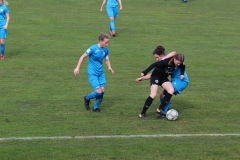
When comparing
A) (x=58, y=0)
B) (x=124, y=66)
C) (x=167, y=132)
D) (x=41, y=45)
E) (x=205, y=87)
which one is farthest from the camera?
(x=58, y=0)

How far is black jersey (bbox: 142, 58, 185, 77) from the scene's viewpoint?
1252 centimetres

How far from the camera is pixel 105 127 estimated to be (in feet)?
40.1

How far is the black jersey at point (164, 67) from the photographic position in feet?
41.1

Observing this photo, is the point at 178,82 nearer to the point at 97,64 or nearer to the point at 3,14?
the point at 97,64

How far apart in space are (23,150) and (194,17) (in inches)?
822

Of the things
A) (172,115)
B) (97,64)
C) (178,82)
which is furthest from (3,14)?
(172,115)

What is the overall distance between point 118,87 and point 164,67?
3918 mm

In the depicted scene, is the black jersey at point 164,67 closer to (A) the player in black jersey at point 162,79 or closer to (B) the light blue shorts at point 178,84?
(A) the player in black jersey at point 162,79

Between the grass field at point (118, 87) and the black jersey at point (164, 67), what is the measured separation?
4.01 ft

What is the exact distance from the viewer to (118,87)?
54.0 ft

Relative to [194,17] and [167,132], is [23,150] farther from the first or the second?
[194,17]

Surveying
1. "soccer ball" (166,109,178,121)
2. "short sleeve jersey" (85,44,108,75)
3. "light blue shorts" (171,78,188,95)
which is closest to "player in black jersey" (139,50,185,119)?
"light blue shorts" (171,78,188,95)

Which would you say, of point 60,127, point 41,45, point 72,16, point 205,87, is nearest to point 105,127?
point 60,127

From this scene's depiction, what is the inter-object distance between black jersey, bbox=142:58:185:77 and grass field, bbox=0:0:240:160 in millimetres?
1223
